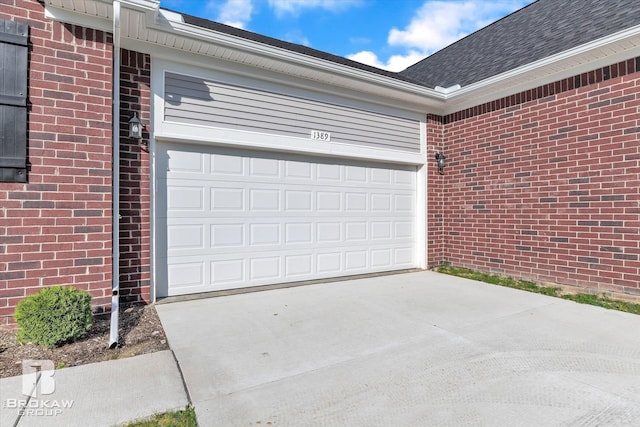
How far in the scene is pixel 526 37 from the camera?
7078 millimetres

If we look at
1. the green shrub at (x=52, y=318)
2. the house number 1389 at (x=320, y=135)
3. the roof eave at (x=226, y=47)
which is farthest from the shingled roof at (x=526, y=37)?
the green shrub at (x=52, y=318)

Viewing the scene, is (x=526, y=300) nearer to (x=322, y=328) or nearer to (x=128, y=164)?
(x=322, y=328)

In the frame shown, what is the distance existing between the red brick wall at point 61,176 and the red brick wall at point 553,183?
5.93 metres

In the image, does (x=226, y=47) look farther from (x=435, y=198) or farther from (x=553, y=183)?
(x=553, y=183)

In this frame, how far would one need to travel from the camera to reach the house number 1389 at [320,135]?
5.92 m

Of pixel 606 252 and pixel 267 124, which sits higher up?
pixel 267 124

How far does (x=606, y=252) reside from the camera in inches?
196

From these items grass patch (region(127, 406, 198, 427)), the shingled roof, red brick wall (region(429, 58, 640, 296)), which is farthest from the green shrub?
the shingled roof

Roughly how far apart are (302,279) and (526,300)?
337 centimetres

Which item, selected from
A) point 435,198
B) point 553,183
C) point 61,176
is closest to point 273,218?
point 61,176

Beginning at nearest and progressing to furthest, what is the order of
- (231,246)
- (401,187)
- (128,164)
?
1. (128,164)
2. (231,246)
3. (401,187)

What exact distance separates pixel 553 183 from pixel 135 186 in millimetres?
6267

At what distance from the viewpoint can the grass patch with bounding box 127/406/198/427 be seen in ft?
6.72

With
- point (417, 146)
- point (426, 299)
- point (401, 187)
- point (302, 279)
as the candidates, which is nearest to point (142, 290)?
point (302, 279)
